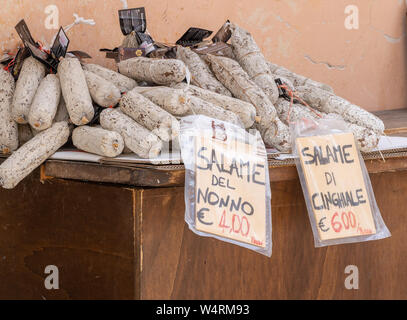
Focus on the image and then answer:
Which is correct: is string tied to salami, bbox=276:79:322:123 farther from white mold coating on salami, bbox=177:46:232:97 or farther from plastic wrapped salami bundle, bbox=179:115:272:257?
plastic wrapped salami bundle, bbox=179:115:272:257

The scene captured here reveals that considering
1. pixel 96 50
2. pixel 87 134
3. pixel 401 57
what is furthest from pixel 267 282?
pixel 401 57

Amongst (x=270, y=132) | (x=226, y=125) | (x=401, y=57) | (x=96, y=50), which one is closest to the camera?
(x=226, y=125)

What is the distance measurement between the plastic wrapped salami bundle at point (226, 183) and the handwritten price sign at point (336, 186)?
0.54 ft

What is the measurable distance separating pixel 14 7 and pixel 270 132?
1109 millimetres

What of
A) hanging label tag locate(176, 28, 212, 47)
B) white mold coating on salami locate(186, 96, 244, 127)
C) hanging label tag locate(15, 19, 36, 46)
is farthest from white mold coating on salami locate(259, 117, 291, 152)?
hanging label tag locate(15, 19, 36, 46)

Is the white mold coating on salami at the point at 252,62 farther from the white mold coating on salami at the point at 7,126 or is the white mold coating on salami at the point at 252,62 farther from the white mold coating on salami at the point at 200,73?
the white mold coating on salami at the point at 7,126

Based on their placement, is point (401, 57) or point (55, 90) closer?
point (55, 90)

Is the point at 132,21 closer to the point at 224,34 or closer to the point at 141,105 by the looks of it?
the point at 224,34

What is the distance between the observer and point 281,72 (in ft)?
7.27

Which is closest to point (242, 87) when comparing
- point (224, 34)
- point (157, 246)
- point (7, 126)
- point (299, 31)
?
point (224, 34)

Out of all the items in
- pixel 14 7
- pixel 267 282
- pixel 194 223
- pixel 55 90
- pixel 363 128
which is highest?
pixel 14 7

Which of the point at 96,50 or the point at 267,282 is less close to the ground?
the point at 96,50

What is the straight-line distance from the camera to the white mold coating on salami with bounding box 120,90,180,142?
5.12 ft

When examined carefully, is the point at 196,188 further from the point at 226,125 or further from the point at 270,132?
the point at 270,132
